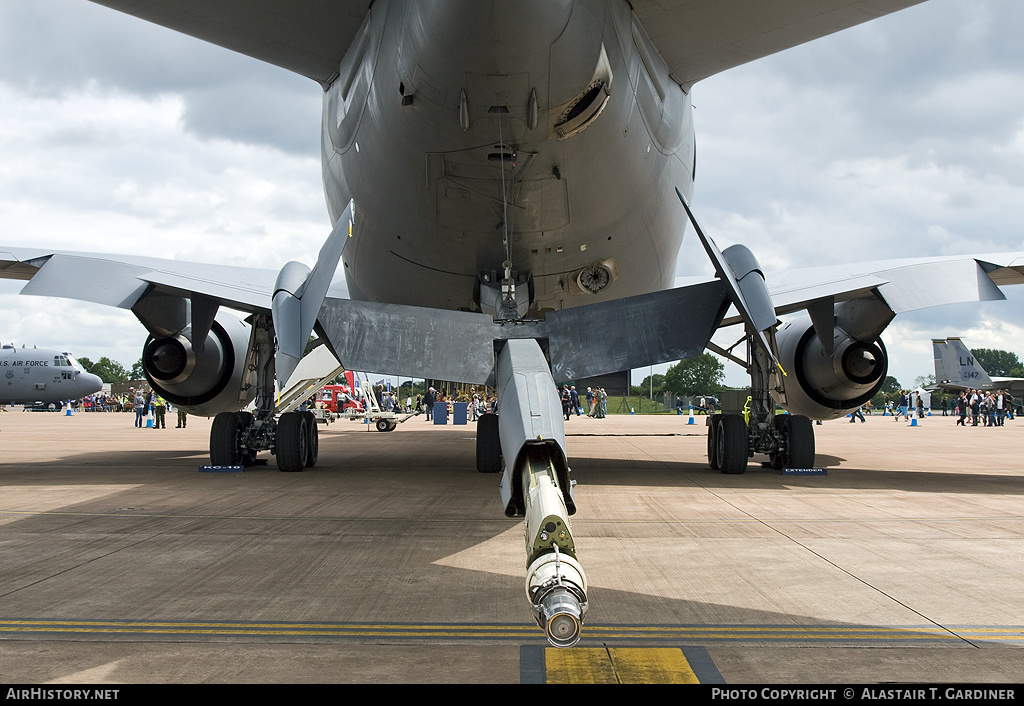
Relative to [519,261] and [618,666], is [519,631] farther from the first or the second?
[519,261]


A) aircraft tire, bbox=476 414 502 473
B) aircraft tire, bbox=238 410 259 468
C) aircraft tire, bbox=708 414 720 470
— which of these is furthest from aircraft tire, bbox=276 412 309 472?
aircraft tire, bbox=708 414 720 470

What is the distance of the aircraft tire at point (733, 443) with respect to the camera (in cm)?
1117

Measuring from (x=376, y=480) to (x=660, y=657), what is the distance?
7.53m

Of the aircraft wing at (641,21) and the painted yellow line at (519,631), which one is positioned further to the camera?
the aircraft wing at (641,21)

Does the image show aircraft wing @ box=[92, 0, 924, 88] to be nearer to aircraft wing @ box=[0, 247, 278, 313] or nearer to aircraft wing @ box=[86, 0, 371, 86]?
aircraft wing @ box=[86, 0, 371, 86]

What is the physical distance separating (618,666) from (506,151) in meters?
5.07

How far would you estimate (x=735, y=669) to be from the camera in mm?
3225

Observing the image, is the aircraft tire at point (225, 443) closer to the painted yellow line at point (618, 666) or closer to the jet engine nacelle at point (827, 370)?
the jet engine nacelle at point (827, 370)

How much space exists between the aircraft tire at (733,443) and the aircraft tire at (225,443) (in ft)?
22.3

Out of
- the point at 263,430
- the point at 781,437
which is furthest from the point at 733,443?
the point at 263,430

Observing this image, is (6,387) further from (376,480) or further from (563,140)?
(563,140)

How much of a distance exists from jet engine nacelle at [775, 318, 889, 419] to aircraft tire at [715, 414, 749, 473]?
138 cm

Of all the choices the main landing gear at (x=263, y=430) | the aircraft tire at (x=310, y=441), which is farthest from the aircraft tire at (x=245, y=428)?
the aircraft tire at (x=310, y=441)

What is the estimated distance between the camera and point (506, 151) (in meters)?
7.28
